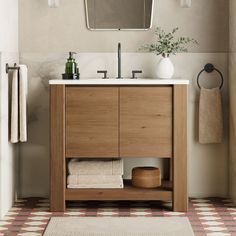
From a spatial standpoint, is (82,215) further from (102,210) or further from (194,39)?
(194,39)

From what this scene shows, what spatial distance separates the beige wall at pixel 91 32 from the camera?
17.9ft

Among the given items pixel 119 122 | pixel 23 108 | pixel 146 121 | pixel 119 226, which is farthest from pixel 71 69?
pixel 119 226

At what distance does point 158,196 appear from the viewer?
5074 mm

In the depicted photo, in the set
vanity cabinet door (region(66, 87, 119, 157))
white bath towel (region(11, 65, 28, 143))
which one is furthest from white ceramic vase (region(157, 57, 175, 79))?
white bath towel (region(11, 65, 28, 143))

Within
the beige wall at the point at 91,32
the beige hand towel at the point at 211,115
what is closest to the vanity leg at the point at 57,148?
the beige wall at the point at 91,32

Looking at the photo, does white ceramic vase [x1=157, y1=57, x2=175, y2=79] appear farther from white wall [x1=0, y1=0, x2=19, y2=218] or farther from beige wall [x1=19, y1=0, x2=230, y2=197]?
white wall [x1=0, y1=0, x2=19, y2=218]

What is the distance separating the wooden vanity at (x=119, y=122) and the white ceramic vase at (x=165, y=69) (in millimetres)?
286

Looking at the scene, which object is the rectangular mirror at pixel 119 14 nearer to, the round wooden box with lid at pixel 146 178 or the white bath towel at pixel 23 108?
the white bath towel at pixel 23 108

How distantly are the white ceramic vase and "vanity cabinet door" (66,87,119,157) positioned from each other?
44 cm

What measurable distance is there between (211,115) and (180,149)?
57 centimetres

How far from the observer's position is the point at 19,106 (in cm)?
513

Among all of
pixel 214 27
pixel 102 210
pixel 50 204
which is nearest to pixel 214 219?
pixel 102 210

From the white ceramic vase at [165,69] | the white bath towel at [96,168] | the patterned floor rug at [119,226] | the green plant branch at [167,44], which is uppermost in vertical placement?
the green plant branch at [167,44]

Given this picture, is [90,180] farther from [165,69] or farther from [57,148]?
[165,69]
